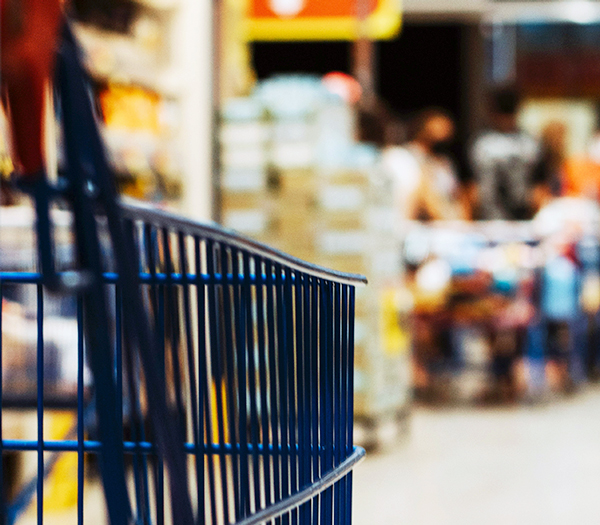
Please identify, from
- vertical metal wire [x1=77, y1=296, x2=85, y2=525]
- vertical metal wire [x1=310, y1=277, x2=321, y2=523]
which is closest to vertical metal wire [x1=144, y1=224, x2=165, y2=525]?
vertical metal wire [x1=77, y1=296, x2=85, y2=525]

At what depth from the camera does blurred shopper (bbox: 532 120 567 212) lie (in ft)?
24.3

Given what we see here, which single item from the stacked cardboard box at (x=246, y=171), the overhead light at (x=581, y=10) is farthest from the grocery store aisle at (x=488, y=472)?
the overhead light at (x=581, y=10)

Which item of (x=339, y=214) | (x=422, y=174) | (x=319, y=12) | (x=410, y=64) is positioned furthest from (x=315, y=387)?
(x=410, y=64)

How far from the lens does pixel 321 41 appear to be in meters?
15.6

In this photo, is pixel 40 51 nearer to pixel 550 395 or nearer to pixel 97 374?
pixel 97 374

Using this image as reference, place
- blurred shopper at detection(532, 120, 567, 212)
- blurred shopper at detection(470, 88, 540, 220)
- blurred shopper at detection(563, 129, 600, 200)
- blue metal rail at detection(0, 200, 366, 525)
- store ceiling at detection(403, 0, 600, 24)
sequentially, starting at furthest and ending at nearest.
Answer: store ceiling at detection(403, 0, 600, 24) < blurred shopper at detection(563, 129, 600, 200) < blurred shopper at detection(532, 120, 567, 212) < blurred shopper at detection(470, 88, 540, 220) < blue metal rail at detection(0, 200, 366, 525)

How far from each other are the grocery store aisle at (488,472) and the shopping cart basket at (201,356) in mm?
2035

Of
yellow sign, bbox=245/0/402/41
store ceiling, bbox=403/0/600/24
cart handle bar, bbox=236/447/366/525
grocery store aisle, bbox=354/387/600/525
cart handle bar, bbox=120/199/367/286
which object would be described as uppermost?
store ceiling, bbox=403/0/600/24

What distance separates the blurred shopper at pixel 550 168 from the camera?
7.42 meters

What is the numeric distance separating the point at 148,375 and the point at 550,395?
563 cm

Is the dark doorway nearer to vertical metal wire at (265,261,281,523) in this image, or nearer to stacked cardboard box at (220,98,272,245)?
stacked cardboard box at (220,98,272,245)

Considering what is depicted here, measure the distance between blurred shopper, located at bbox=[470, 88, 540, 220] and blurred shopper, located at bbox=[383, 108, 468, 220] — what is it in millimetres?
417

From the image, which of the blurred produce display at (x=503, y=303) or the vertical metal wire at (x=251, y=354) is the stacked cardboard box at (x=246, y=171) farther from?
the vertical metal wire at (x=251, y=354)

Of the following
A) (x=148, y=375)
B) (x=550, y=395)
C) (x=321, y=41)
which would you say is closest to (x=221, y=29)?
(x=550, y=395)
